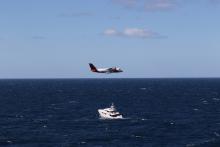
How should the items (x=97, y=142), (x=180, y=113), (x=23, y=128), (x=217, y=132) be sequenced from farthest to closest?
(x=180, y=113)
(x=23, y=128)
(x=217, y=132)
(x=97, y=142)

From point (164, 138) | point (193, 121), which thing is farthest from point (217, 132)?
point (193, 121)

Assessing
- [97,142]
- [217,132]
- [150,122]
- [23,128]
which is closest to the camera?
[97,142]

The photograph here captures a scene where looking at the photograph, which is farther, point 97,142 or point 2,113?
point 2,113

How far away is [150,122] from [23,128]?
40.0m

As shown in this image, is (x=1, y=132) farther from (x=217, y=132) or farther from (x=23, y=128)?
(x=217, y=132)

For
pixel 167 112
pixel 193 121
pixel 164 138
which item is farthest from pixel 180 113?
pixel 164 138

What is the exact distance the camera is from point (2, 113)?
19450 cm

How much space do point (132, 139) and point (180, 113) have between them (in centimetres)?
6993

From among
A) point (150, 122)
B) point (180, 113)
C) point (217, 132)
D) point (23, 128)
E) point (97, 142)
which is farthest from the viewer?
point (180, 113)

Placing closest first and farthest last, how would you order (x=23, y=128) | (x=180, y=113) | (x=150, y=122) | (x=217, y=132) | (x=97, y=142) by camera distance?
(x=97, y=142) < (x=217, y=132) < (x=23, y=128) < (x=150, y=122) < (x=180, y=113)

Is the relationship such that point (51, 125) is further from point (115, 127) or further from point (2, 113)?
point (2, 113)

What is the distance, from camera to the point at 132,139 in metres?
123

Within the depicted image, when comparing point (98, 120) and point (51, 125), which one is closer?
point (51, 125)

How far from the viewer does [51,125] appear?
15300 centimetres
